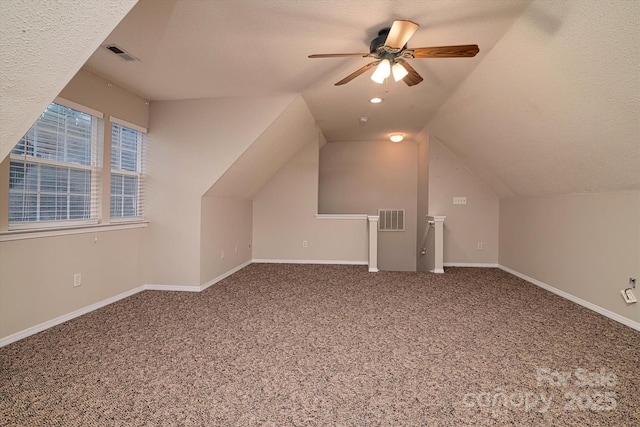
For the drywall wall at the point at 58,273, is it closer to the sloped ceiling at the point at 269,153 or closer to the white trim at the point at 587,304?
the sloped ceiling at the point at 269,153

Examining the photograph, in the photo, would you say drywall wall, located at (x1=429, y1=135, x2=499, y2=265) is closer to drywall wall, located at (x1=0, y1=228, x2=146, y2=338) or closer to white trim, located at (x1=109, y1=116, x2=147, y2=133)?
white trim, located at (x1=109, y1=116, x2=147, y2=133)

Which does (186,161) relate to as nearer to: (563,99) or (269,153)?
(269,153)

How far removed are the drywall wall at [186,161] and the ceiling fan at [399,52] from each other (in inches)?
65.1

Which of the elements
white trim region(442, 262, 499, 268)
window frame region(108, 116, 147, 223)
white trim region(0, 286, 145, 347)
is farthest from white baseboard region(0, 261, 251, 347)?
white trim region(442, 262, 499, 268)

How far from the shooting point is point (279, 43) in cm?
269

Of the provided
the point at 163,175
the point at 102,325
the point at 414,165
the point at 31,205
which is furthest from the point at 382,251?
the point at 31,205

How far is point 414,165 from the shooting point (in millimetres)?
6934

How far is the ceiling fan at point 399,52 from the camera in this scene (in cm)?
215

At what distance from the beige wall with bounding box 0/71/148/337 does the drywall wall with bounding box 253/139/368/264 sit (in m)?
2.39

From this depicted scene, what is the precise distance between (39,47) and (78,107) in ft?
7.84

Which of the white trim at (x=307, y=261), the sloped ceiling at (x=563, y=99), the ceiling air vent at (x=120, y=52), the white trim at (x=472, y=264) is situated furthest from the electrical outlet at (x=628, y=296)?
the ceiling air vent at (x=120, y=52)

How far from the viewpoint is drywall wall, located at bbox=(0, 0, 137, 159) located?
1037 millimetres

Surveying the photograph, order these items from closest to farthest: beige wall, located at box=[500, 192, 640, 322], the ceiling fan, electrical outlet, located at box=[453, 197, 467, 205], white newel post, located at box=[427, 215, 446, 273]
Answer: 1. the ceiling fan
2. beige wall, located at box=[500, 192, 640, 322]
3. white newel post, located at box=[427, 215, 446, 273]
4. electrical outlet, located at box=[453, 197, 467, 205]

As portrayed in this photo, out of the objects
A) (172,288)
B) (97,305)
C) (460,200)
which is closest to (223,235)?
(172,288)
